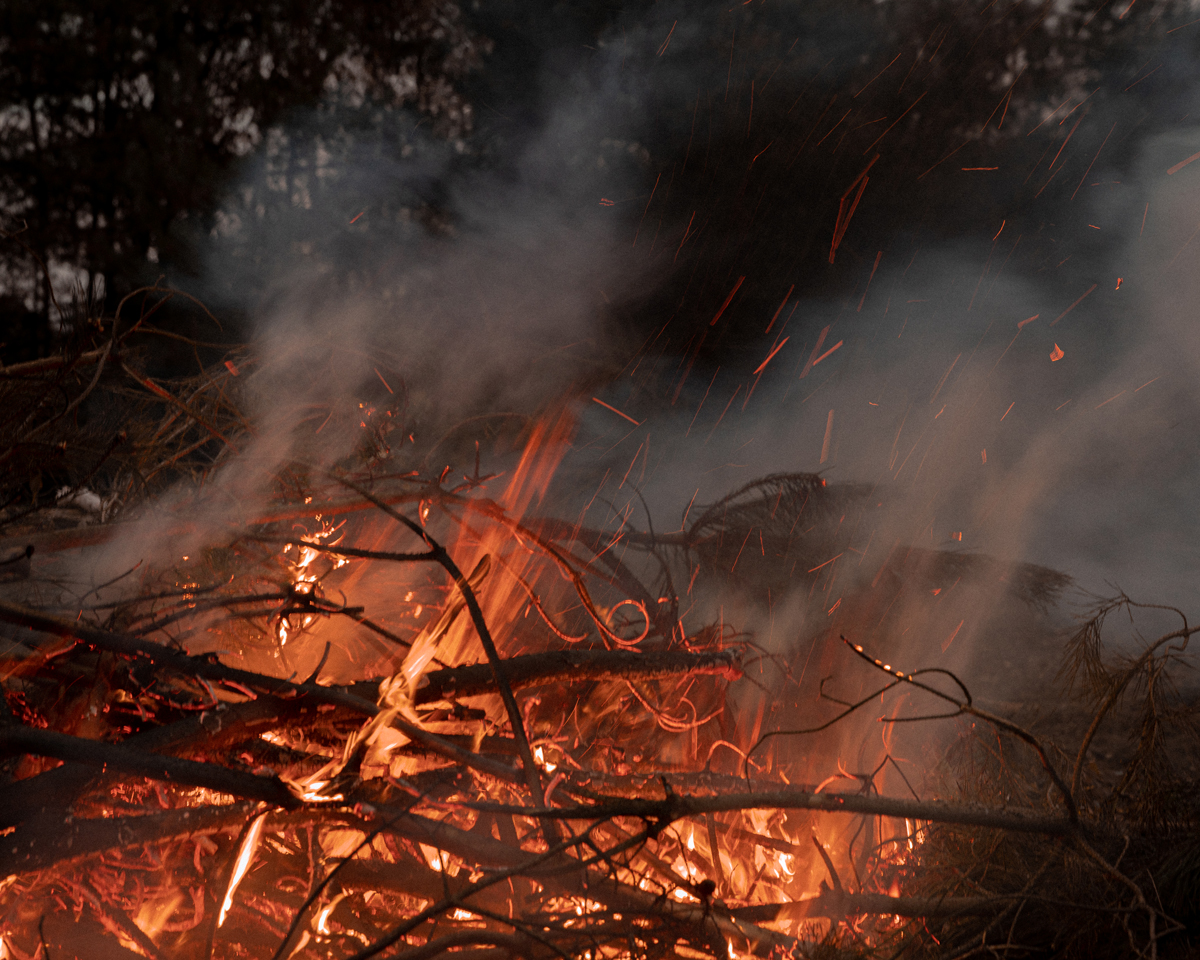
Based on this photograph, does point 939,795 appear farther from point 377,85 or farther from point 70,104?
point 70,104

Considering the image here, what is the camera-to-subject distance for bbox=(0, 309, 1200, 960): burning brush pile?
4.08ft

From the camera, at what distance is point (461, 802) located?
1.17m

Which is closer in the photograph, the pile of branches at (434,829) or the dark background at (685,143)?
the pile of branches at (434,829)

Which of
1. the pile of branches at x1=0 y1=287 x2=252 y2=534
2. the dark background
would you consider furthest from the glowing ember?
the dark background

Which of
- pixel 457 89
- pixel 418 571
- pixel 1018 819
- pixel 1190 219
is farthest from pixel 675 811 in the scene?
pixel 1190 219

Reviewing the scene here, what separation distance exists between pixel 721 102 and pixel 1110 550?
9.80 ft

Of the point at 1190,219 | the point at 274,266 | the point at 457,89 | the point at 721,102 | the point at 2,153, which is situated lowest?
the point at 1190,219

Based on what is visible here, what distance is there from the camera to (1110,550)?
3.52 meters

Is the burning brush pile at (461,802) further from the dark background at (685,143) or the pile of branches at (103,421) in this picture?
the dark background at (685,143)

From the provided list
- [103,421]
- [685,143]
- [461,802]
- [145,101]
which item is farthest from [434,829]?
[145,101]

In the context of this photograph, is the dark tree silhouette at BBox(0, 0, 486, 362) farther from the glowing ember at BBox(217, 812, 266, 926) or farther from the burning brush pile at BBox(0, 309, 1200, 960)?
the glowing ember at BBox(217, 812, 266, 926)

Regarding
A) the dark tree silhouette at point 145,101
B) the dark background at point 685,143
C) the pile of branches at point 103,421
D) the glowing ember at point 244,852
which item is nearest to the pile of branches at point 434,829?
the glowing ember at point 244,852

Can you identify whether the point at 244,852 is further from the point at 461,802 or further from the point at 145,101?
the point at 145,101

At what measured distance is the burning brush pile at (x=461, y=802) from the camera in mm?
1243
